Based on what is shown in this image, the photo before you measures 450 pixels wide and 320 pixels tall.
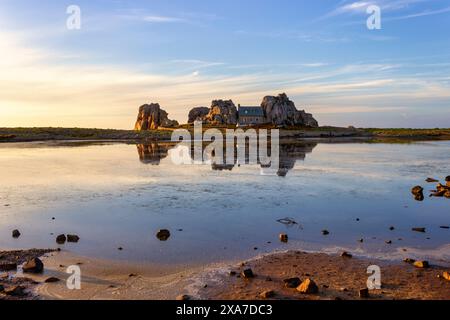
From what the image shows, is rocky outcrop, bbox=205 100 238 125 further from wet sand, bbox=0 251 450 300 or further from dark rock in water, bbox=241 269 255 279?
dark rock in water, bbox=241 269 255 279

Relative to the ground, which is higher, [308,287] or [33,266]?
[33,266]

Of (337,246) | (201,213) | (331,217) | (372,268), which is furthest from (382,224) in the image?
(201,213)

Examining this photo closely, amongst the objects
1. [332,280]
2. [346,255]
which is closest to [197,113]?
[346,255]

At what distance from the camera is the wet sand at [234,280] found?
1123 cm

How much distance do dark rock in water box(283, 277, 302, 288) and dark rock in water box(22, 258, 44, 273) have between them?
790cm

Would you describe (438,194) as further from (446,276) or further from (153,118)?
(153,118)

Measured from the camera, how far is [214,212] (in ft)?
72.7

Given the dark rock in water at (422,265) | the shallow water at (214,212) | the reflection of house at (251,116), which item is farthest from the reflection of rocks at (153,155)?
the reflection of house at (251,116)

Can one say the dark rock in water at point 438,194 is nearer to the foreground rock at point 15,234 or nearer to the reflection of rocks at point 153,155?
the foreground rock at point 15,234

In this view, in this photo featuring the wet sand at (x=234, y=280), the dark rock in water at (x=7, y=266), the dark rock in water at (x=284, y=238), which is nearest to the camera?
the wet sand at (x=234, y=280)

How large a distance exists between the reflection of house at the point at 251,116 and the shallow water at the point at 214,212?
134 meters

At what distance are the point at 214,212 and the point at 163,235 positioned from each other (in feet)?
17.0

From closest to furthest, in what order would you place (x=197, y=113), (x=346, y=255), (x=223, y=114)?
(x=346, y=255) → (x=223, y=114) → (x=197, y=113)
